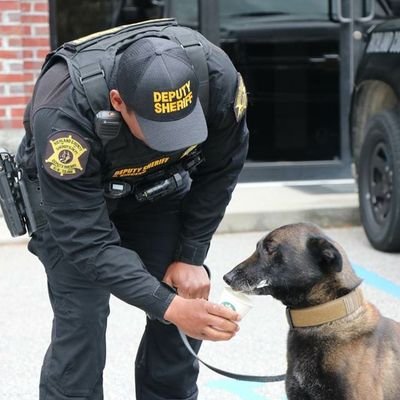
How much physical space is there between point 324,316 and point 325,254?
0.70ft

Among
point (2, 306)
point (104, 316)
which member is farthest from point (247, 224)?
point (104, 316)

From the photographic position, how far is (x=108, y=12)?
8102 millimetres

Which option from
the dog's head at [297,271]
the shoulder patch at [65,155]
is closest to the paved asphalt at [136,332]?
the dog's head at [297,271]

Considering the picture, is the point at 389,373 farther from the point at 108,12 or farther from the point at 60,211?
the point at 108,12

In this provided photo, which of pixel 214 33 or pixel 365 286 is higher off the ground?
pixel 214 33

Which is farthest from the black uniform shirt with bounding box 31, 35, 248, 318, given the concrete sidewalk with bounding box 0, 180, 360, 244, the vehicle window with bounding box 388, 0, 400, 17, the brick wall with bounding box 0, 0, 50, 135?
the vehicle window with bounding box 388, 0, 400, 17

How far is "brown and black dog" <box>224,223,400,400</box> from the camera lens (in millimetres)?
2805

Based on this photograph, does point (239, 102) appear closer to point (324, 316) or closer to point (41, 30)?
point (324, 316)

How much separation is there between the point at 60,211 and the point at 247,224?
4168 mm

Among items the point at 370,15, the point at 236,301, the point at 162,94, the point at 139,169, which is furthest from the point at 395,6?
the point at 162,94

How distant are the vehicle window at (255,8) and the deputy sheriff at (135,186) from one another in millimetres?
4958

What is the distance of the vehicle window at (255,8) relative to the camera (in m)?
7.96

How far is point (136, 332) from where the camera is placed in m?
4.80

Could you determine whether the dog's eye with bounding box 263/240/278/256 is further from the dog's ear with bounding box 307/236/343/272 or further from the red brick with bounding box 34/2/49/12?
the red brick with bounding box 34/2/49/12
